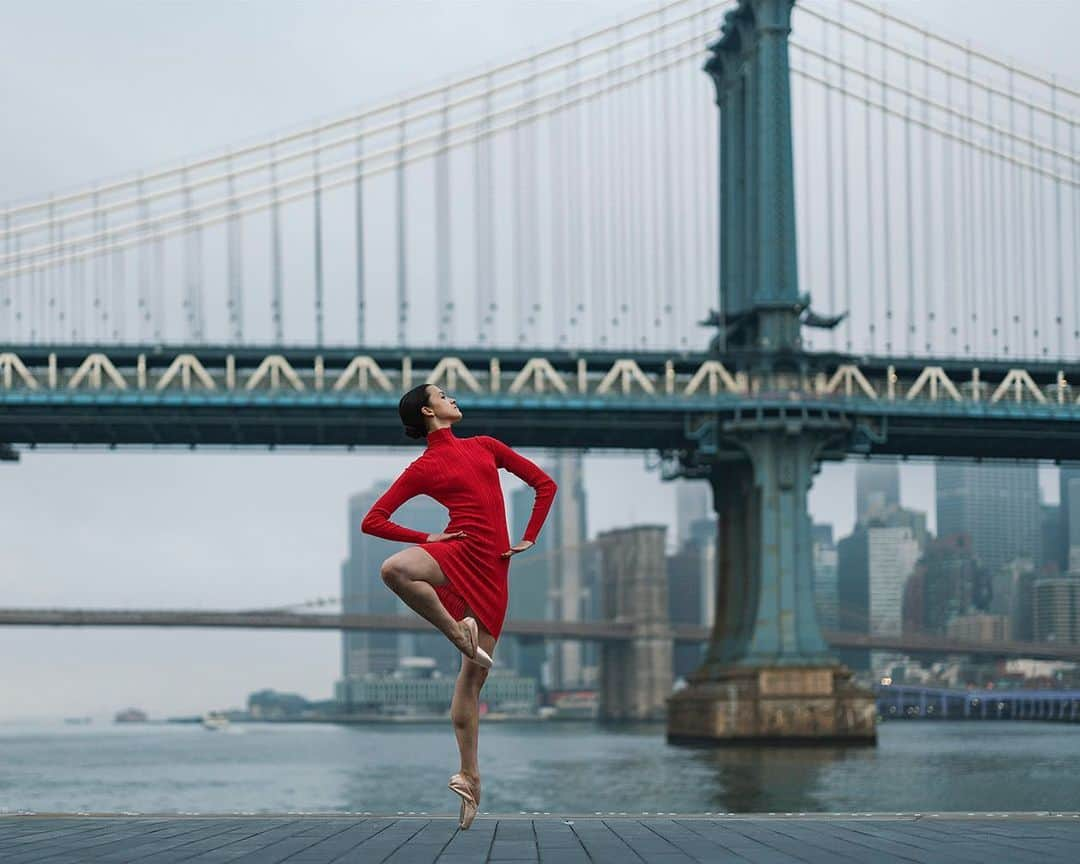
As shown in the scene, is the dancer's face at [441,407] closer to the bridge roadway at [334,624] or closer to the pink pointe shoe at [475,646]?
the pink pointe shoe at [475,646]

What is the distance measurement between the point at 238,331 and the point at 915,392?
79.6ft

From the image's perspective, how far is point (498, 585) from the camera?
11.8m

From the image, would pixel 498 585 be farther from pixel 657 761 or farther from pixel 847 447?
pixel 847 447

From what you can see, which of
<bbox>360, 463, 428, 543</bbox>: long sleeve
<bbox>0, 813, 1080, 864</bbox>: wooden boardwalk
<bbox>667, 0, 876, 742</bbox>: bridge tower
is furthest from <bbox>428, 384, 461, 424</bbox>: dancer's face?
<bbox>667, 0, 876, 742</bbox>: bridge tower

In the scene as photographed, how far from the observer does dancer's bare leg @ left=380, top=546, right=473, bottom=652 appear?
1132 cm

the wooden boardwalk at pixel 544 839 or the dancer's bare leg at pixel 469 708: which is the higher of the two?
the dancer's bare leg at pixel 469 708

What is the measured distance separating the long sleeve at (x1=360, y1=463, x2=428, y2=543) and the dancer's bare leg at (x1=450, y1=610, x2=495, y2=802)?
2.00ft

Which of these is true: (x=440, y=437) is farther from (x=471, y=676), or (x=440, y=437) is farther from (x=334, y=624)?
(x=334, y=624)

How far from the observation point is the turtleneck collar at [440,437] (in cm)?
1210

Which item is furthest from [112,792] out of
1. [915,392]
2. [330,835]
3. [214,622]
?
[214,622]

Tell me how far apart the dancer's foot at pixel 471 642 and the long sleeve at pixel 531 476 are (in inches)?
32.2

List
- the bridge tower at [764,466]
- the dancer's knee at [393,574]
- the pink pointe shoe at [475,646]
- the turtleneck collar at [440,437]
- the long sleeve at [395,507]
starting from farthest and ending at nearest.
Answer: the bridge tower at [764,466] < the turtleneck collar at [440,437] < the long sleeve at [395,507] < the pink pointe shoe at [475,646] < the dancer's knee at [393,574]

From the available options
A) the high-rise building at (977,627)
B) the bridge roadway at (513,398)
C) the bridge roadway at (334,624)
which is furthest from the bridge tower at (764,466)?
the high-rise building at (977,627)

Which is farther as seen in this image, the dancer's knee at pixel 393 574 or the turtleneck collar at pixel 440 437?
the turtleneck collar at pixel 440 437
